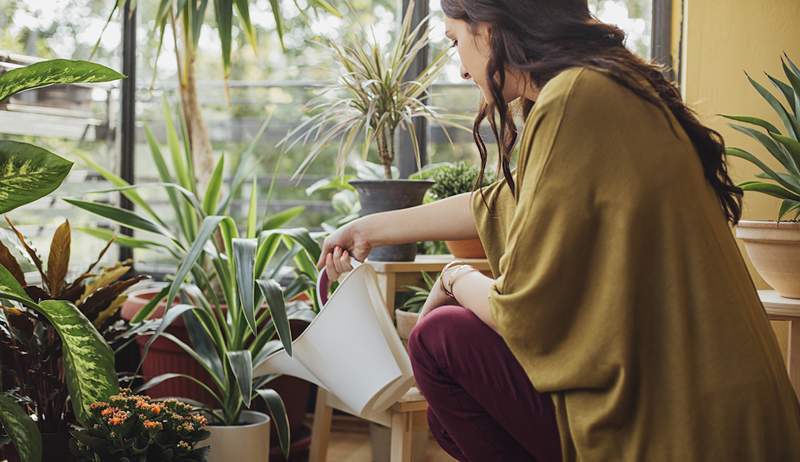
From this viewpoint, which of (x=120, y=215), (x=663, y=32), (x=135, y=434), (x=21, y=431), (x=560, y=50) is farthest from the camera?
(x=663, y=32)

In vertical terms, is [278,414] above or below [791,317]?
below

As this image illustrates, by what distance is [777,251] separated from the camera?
5.63 ft

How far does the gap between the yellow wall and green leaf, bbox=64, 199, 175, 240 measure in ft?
4.50

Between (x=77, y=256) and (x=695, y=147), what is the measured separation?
2.06 meters

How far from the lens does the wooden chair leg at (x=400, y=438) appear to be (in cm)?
178

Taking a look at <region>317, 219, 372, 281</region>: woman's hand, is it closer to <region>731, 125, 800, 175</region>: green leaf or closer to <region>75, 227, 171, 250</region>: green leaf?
<region>75, 227, 171, 250</region>: green leaf

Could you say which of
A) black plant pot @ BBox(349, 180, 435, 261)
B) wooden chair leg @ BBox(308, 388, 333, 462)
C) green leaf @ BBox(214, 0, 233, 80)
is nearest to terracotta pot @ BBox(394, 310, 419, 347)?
black plant pot @ BBox(349, 180, 435, 261)

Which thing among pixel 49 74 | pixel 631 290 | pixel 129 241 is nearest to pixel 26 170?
pixel 49 74

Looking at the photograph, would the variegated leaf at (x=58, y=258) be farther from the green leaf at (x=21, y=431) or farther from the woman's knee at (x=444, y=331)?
the woman's knee at (x=444, y=331)

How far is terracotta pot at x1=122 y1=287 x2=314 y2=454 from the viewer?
2057mm

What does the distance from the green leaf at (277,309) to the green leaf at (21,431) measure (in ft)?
1.51

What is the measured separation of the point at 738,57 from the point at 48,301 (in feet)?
5.67

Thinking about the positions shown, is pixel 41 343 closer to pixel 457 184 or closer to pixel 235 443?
pixel 235 443

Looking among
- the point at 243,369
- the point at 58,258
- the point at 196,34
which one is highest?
the point at 196,34
